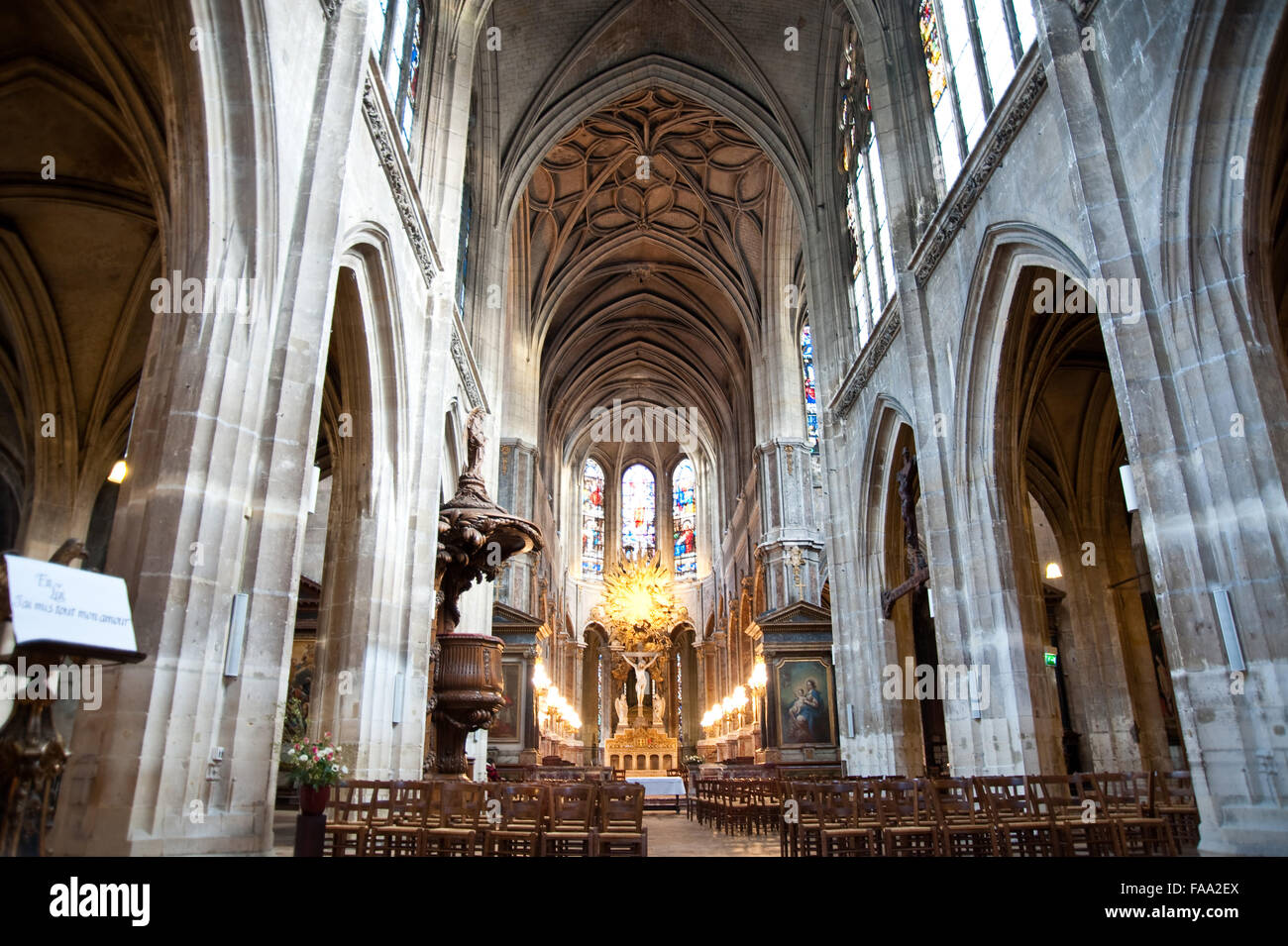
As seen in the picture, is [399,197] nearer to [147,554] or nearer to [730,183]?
[147,554]

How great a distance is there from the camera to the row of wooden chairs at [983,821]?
6316 mm

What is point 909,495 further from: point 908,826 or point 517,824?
→ point 517,824

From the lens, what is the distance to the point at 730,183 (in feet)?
87.1

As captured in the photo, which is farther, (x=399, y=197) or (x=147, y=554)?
(x=399, y=197)

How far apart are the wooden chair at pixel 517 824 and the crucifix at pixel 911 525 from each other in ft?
27.4

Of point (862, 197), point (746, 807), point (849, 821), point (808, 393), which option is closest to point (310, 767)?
point (849, 821)

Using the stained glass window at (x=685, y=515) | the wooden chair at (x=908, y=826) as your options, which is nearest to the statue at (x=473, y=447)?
the wooden chair at (x=908, y=826)

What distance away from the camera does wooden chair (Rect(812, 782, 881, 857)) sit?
21.7 ft

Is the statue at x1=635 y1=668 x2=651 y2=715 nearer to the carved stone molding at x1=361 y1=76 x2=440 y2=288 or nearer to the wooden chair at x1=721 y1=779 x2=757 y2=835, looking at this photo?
the wooden chair at x1=721 y1=779 x2=757 y2=835

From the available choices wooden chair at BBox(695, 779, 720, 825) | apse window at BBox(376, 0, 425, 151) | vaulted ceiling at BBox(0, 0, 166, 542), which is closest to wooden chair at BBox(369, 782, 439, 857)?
vaulted ceiling at BBox(0, 0, 166, 542)

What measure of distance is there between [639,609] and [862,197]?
2334cm
